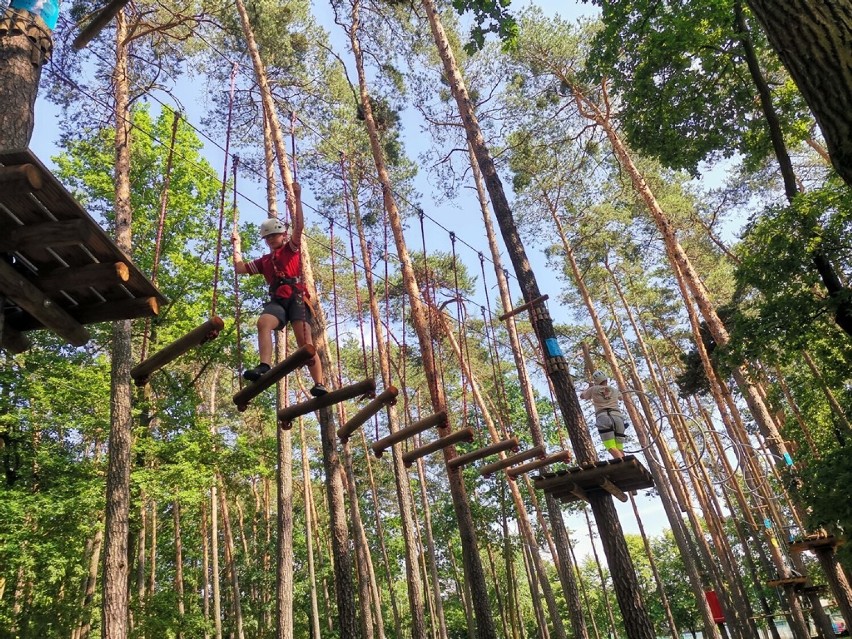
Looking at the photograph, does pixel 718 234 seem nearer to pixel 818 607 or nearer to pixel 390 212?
pixel 818 607

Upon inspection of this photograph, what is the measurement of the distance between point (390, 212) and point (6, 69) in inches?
268

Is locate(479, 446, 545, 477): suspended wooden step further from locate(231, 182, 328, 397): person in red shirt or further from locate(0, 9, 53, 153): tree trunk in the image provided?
locate(0, 9, 53, 153): tree trunk

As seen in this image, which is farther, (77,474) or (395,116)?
(395,116)

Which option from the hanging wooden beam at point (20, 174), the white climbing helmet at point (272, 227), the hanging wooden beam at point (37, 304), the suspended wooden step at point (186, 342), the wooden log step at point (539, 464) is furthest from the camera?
the wooden log step at point (539, 464)

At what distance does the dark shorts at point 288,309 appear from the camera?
13.6 ft

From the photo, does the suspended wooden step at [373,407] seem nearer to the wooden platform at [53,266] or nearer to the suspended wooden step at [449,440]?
the suspended wooden step at [449,440]

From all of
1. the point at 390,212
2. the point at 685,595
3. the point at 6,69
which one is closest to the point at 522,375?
the point at 390,212

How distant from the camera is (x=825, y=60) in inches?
81.3

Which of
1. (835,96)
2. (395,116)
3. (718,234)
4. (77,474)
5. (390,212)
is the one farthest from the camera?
(718,234)

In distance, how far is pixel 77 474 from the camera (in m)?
9.17

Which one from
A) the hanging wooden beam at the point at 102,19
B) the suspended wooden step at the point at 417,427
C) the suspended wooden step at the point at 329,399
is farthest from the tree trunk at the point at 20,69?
the suspended wooden step at the point at 417,427

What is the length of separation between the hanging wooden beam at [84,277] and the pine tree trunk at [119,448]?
145 inches

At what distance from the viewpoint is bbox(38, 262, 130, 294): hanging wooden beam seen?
292 cm

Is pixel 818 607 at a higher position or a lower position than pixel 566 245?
lower
